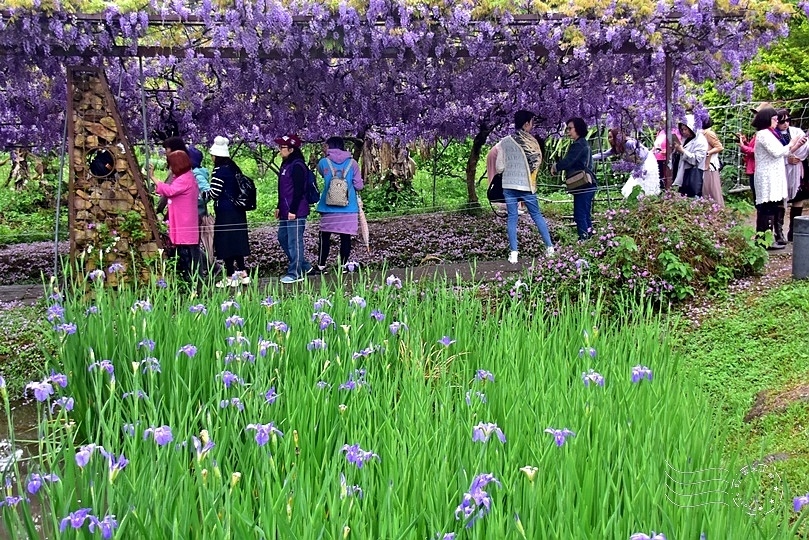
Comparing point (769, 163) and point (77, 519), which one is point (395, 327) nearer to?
point (77, 519)

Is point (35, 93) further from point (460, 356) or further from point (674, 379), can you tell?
point (674, 379)

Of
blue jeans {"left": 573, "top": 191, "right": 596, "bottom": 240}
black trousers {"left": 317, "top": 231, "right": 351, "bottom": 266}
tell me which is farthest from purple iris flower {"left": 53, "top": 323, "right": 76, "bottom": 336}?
blue jeans {"left": 573, "top": 191, "right": 596, "bottom": 240}

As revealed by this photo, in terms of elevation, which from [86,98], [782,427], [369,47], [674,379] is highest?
[369,47]

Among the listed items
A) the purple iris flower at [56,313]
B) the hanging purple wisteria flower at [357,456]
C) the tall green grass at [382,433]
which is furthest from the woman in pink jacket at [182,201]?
the hanging purple wisteria flower at [357,456]

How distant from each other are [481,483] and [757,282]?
4.70m

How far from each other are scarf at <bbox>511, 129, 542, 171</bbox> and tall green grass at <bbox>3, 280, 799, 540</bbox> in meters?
3.50

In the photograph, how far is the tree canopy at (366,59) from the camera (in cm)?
633

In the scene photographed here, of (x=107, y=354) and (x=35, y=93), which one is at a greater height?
(x=35, y=93)

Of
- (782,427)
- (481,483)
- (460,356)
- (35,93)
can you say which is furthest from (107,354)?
(35,93)

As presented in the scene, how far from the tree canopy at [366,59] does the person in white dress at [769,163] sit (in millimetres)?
770

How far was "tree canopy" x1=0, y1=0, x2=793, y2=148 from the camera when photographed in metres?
6.33

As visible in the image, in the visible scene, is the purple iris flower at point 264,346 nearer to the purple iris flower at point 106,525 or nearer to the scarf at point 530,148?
the purple iris flower at point 106,525

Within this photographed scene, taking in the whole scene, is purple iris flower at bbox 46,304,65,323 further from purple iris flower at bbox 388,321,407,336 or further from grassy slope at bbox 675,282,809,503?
grassy slope at bbox 675,282,809,503

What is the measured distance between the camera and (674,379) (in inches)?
128
